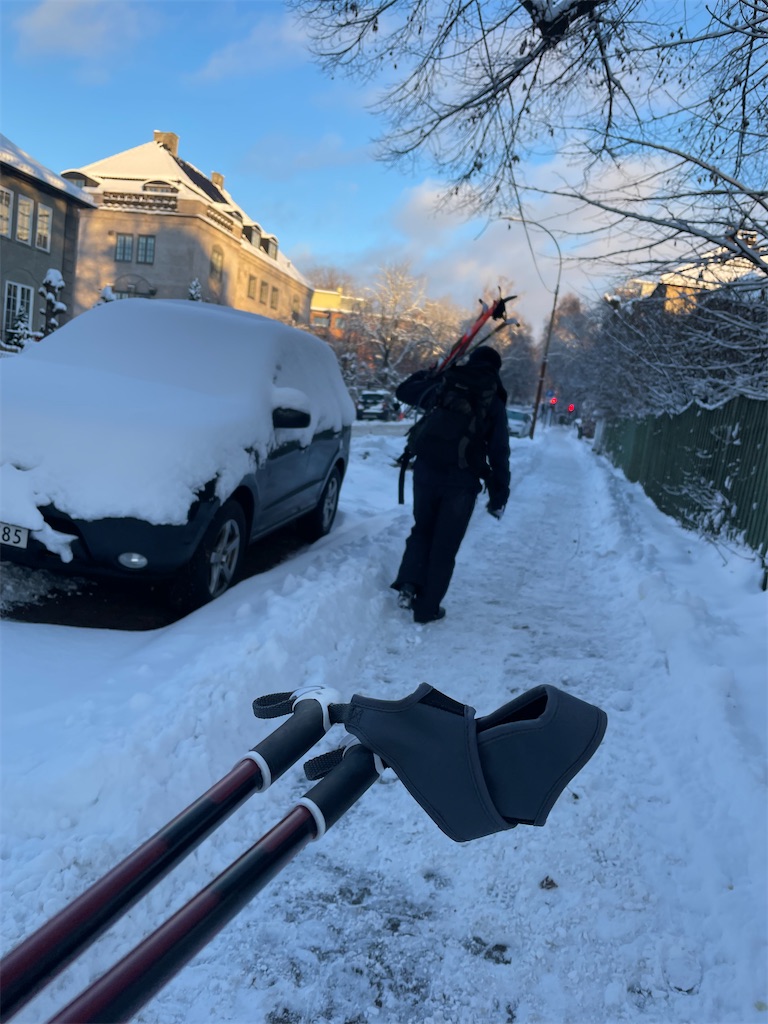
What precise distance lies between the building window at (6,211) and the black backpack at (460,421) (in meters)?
27.1

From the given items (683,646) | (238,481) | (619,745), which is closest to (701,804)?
(619,745)

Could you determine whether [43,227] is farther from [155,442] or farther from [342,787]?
[342,787]

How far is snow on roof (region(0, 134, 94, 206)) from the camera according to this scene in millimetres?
24408

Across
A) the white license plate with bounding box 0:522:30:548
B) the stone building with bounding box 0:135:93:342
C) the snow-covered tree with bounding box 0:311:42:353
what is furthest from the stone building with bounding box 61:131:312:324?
the white license plate with bounding box 0:522:30:548

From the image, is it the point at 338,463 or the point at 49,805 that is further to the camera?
the point at 338,463

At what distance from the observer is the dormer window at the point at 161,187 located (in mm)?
40156

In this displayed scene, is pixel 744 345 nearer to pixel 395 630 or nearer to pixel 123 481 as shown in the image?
pixel 395 630

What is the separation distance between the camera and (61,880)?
7.16 ft

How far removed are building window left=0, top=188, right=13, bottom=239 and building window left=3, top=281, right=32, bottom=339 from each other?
2.03 m

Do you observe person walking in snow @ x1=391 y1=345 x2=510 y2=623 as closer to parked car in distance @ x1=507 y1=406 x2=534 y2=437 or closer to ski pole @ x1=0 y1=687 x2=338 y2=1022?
ski pole @ x1=0 y1=687 x2=338 y2=1022

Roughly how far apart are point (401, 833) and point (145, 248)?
44.3 metres

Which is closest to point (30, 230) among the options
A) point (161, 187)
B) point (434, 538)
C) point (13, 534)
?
point (161, 187)

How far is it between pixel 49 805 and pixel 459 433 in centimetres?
348

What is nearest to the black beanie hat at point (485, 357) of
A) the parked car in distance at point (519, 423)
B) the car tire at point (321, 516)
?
the car tire at point (321, 516)
